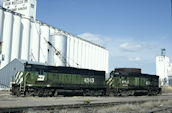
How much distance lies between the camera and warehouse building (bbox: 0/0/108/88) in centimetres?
3622

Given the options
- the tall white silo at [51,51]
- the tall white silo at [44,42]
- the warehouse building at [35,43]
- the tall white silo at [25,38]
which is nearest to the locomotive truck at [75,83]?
the warehouse building at [35,43]

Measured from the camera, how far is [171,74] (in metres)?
96.0

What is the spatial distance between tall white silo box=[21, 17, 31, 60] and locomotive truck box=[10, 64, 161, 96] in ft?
53.0

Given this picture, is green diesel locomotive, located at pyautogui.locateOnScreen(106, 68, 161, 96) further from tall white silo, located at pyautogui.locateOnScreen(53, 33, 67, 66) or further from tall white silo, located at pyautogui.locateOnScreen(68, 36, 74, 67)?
tall white silo, located at pyautogui.locateOnScreen(68, 36, 74, 67)

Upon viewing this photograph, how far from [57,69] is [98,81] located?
6.42 metres

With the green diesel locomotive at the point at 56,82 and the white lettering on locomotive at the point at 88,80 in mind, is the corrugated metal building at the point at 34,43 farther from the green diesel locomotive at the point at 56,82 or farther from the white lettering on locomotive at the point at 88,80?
the white lettering on locomotive at the point at 88,80

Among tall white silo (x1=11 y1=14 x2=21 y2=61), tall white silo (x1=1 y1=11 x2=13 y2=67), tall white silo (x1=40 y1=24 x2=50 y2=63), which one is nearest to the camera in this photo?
tall white silo (x1=1 y1=11 x2=13 y2=67)

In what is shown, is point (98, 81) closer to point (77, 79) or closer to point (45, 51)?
point (77, 79)

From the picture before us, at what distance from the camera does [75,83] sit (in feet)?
82.5

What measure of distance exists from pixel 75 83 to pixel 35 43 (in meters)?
19.9

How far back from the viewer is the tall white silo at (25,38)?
39.3 metres

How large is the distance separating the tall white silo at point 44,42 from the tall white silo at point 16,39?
5339mm

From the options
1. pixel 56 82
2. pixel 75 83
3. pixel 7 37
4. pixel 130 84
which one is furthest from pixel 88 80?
pixel 7 37

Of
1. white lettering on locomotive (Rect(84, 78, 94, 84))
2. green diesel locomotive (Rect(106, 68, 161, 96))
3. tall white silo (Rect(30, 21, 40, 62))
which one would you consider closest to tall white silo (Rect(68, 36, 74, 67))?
tall white silo (Rect(30, 21, 40, 62))
